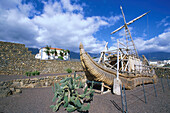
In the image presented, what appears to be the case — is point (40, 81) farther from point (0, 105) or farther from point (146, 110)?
point (146, 110)

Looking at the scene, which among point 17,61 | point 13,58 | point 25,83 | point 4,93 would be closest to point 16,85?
point 25,83

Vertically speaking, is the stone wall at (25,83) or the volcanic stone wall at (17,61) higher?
the volcanic stone wall at (17,61)

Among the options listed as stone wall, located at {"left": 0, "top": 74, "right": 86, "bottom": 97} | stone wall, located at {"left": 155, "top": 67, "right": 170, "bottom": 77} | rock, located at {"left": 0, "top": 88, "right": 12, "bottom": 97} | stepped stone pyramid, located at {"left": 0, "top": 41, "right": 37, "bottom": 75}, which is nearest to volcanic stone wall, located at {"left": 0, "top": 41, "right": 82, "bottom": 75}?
stepped stone pyramid, located at {"left": 0, "top": 41, "right": 37, "bottom": 75}

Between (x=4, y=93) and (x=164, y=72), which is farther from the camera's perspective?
(x=164, y=72)

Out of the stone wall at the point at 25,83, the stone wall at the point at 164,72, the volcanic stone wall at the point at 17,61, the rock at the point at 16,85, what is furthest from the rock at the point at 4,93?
the stone wall at the point at 164,72

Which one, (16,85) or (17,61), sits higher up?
(17,61)

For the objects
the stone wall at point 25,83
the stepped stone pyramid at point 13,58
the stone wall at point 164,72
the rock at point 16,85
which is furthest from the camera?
the stone wall at point 164,72

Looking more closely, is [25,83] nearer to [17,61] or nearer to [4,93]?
[4,93]

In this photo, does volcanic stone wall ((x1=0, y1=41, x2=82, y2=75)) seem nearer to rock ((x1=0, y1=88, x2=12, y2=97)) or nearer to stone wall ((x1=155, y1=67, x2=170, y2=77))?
rock ((x1=0, y1=88, x2=12, y2=97))

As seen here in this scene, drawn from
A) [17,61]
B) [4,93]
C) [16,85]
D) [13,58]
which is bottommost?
[16,85]

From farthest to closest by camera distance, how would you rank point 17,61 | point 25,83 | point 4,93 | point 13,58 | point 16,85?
1. point 17,61
2. point 13,58
3. point 25,83
4. point 16,85
5. point 4,93

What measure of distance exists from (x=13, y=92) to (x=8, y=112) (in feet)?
8.71

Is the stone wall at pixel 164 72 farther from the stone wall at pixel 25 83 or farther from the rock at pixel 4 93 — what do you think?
the rock at pixel 4 93

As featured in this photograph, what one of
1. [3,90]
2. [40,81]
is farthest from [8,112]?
[40,81]
